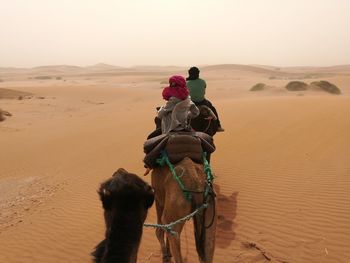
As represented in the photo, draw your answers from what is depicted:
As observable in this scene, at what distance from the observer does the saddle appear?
433cm

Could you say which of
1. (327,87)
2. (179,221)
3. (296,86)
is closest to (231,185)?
(179,221)

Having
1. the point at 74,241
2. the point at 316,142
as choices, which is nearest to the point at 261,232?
the point at 74,241

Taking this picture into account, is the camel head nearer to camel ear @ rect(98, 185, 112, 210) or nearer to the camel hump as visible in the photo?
camel ear @ rect(98, 185, 112, 210)

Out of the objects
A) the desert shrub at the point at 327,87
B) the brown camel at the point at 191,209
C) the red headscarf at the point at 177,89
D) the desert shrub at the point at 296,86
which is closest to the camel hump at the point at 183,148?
the brown camel at the point at 191,209

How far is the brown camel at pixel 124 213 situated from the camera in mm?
2238

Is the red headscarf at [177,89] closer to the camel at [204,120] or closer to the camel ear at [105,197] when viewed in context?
the camel at [204,120]

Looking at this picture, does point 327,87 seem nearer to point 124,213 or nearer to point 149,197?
point 149,197

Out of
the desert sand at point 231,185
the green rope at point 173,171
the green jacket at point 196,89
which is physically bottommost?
the desert sand at point 231,185

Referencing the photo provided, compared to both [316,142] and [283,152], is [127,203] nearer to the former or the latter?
[283,152]

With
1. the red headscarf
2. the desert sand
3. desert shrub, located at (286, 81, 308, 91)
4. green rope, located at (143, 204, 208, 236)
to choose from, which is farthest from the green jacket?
desert shrub, located at (286, 81, 308, 91)

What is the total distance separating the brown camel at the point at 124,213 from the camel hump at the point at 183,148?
195 cm

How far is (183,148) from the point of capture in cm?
435

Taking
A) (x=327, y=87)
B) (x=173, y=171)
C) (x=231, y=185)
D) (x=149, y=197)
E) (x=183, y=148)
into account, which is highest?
(x=149, y=197)

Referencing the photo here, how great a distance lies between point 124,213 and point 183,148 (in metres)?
2.12
